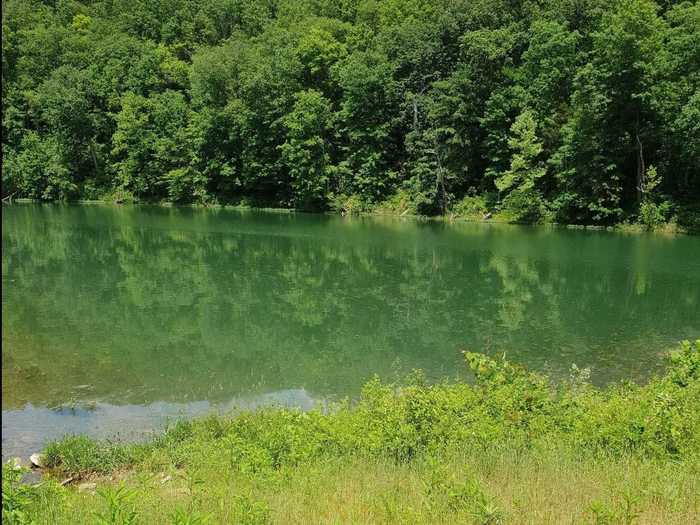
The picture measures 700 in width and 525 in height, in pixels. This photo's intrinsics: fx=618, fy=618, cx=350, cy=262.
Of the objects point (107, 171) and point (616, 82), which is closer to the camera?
point (616, 82)

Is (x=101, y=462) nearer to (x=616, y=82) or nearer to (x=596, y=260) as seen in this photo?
(x=596, y=260)

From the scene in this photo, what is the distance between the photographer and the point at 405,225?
3991cm

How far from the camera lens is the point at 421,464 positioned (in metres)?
6.12

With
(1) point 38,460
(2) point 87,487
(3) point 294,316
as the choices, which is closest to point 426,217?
(3) point 294,316

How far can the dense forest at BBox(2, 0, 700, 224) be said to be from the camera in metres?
35.5

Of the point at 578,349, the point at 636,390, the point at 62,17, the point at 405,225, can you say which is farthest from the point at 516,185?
the point at 62,17

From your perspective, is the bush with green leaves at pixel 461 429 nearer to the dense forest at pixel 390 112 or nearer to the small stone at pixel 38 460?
the small stone at pixel 38 460

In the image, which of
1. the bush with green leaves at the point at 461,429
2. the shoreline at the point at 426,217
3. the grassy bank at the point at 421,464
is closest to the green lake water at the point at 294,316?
the grassy bank at the point at 421,464

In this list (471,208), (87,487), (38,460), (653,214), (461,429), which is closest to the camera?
(461,429)

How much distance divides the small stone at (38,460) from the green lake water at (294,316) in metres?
0.73

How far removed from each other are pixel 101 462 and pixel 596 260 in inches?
861

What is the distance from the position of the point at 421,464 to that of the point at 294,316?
36.5 ft

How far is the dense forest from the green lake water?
7520 mm

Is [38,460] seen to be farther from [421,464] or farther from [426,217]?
[426,217]
